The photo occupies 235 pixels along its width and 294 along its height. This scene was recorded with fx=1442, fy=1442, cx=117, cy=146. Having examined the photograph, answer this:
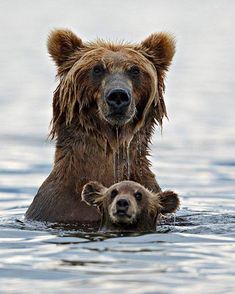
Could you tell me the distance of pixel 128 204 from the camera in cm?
1565

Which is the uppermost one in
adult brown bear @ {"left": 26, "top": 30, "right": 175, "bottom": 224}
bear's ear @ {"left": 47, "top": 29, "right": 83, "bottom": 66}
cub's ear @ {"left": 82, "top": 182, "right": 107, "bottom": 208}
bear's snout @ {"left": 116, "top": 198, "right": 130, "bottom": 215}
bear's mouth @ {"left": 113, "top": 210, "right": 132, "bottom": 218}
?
bear's ear @ {"left": 47, "top": 29, "right": 83, "bottom": 66}

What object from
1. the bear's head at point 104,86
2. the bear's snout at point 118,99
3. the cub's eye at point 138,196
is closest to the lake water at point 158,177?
the cub's eye at point 138,196

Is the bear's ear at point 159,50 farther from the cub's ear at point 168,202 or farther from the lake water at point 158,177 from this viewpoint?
the lake water at point 158,177

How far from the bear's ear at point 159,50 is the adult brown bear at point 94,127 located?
136 mm

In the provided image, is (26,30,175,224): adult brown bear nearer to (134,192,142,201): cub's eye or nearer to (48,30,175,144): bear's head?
(48,30,175,144): bear's head

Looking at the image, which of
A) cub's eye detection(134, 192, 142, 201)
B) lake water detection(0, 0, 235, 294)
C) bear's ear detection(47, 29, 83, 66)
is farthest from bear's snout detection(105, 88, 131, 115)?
lake water detection(0, 0, 235, 294)

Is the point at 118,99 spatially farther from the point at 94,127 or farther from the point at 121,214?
the point at 121,214

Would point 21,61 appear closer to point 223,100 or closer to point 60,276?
point 223,100

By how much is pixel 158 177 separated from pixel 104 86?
6819mm

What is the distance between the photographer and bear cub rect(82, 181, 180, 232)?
51.5 ft

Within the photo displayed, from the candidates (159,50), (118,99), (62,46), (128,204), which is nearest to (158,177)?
(159,50)

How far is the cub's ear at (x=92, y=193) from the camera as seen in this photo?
15.8 meters

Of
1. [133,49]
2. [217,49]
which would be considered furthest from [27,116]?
[217,49]

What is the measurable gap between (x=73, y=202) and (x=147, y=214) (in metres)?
0.87
